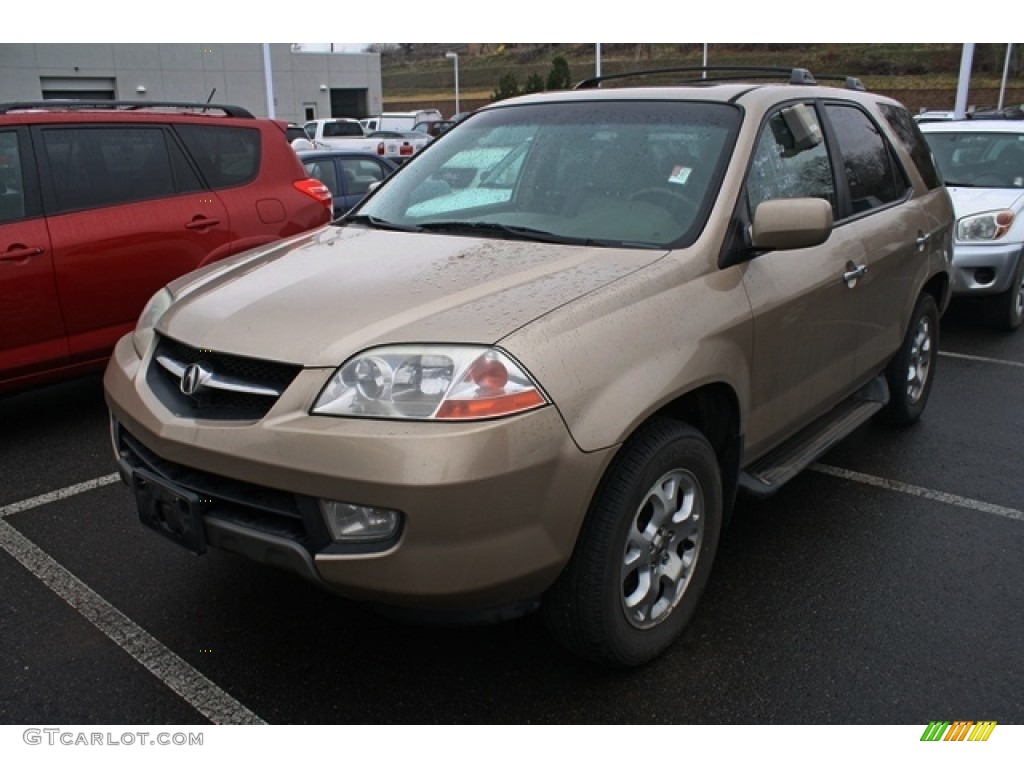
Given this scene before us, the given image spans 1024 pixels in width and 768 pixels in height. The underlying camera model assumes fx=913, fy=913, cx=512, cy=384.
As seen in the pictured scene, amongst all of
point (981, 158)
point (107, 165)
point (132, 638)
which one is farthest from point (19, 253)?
point (981, 158)

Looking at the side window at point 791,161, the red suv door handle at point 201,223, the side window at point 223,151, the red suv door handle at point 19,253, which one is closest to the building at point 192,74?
the side window at point 223,151

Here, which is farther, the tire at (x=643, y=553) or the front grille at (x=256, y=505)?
the tire at (x=643, y=553)

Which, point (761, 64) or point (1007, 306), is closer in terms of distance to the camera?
point (1007, 306)

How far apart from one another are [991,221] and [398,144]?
58.8 ft

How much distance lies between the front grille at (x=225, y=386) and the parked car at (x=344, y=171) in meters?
6.70

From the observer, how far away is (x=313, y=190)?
6.06m

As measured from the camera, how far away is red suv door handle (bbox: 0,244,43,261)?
4504 mm

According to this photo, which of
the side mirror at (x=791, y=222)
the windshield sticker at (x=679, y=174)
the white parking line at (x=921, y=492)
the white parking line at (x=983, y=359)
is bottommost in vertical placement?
the white parking line at (x=983, y=359)

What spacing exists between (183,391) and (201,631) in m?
0.89

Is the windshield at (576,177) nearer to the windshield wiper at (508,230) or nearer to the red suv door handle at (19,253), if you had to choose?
the windshield wiper at (508,230)

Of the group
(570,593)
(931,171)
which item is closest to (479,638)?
(570,593)

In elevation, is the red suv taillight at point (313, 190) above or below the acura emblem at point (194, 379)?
above

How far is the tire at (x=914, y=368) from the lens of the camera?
4684mm

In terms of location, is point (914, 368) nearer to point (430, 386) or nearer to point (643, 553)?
point (643, 553)
